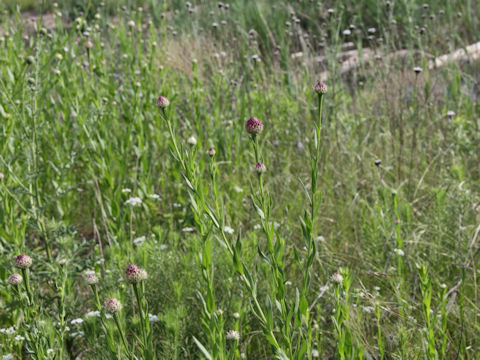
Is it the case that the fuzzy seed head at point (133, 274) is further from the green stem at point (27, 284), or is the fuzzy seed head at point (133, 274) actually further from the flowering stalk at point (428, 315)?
the flowering stalk at point (428, 315)

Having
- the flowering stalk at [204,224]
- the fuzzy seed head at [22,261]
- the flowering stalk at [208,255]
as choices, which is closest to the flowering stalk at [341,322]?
the flowering stalk at [208,255]

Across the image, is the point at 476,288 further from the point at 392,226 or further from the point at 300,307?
the point at 300,307

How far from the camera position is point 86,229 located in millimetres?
3508

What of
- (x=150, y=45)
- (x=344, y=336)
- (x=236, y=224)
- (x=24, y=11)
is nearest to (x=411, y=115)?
(x=236, y=224)

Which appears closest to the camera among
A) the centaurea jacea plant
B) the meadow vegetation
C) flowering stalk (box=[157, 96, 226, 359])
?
the centaurea jacea plant

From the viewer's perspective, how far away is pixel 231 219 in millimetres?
3303

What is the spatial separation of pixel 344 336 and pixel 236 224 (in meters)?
1.69

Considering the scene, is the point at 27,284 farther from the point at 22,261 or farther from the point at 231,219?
the point at 231,219

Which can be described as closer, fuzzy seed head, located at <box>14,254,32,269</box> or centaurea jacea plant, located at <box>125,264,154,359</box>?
centaurea jacea plant, located at <box>125,264,154,359</box>

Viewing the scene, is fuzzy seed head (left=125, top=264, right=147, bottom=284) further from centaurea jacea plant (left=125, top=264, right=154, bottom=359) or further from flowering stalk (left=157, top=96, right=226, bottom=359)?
flowering stalk (left=157, top=96, right=226, bottom=359)

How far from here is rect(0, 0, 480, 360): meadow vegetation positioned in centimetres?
160

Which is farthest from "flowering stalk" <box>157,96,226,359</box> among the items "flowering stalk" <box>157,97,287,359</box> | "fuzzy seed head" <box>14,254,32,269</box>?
"fuzzy seed head" <box>14,254,32,269</box>

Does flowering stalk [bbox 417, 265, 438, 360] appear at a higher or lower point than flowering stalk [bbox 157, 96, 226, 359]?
lower

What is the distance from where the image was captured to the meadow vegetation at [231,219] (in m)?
1.60
